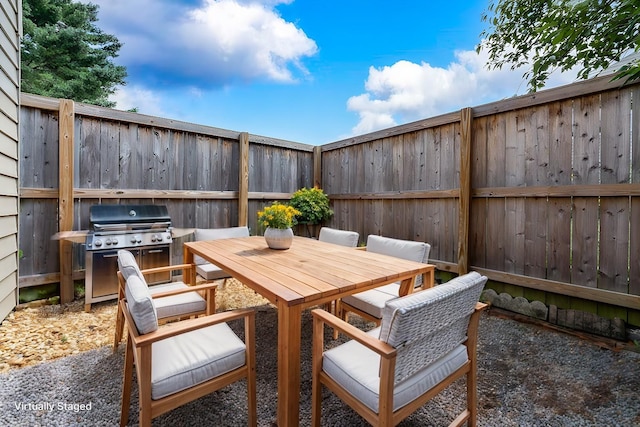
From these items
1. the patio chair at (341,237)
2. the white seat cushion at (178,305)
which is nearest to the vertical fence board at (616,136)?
the patio chair at (341,237)

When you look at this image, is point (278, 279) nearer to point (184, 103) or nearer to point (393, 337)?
point (393, 337)

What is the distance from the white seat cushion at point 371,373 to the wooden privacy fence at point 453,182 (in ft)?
6.61

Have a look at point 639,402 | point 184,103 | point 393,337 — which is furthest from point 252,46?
point 639,402

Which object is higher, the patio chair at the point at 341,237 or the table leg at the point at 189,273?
the patio chair at the point at 341,237

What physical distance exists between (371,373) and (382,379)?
0.17 meters

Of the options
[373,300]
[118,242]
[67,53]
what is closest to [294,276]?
[373,300]

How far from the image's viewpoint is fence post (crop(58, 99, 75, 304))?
9.69 feet

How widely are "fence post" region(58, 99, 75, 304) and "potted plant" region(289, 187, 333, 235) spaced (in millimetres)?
2861

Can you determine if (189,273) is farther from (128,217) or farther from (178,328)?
(178,328)

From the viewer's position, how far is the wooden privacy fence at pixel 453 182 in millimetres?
2316

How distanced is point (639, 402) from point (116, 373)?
3.37 m

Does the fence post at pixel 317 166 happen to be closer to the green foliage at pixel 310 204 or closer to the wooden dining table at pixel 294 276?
the green foliage at pixel 310 204

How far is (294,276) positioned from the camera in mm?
1628

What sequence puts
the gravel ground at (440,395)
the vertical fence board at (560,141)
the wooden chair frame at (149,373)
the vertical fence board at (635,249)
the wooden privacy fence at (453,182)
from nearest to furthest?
the wooden chair frame at (149,373) → the gravel ground at (440,395) → the vertical fence board at (635,249) → the wooden privacy fence at (453,182) → the vertical fence board at (560,141)
